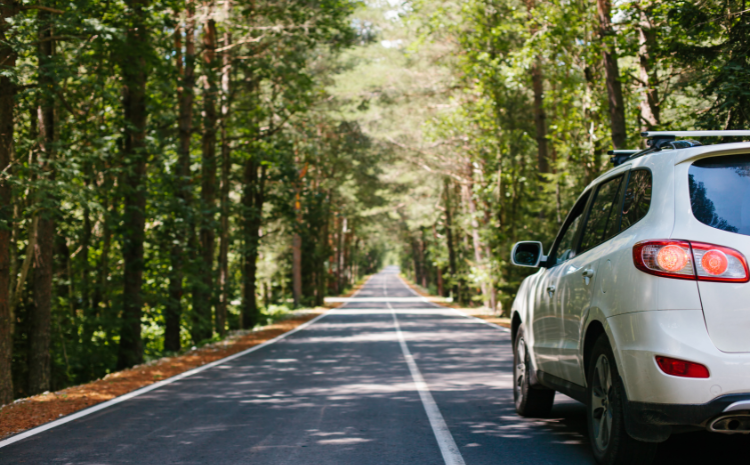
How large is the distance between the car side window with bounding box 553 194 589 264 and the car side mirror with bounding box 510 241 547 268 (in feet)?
0.53

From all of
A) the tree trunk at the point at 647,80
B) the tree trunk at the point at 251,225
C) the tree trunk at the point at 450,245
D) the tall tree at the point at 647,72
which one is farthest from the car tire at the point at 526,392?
the tree trunk at the point at 450,245

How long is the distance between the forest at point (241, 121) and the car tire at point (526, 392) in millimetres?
4410

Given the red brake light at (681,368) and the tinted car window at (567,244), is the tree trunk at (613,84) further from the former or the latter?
the red brake light at (681,368)

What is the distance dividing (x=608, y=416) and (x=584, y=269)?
1.04 m

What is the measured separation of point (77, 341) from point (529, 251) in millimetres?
15225

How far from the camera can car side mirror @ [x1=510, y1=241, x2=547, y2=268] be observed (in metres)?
6.54

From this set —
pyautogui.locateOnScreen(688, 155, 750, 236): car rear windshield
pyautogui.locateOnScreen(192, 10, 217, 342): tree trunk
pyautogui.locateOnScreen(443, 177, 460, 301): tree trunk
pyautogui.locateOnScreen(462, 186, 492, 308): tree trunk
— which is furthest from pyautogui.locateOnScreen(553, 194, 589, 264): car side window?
pyautogui.locateOnScreen(443, 177, 460, 301): tree trunk

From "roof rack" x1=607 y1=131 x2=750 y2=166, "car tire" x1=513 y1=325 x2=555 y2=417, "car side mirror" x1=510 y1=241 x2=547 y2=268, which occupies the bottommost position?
"car tire" x1=513 y1=325 x2=555 y2=417

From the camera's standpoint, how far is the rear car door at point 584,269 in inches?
194

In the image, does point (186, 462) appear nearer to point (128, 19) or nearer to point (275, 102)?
point (128, 19)

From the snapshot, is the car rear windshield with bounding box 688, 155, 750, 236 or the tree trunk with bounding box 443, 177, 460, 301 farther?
the tree trunk with bounding box 443, 177, 460, 301

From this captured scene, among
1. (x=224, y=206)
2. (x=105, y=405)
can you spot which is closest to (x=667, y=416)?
(x=105, y=405)

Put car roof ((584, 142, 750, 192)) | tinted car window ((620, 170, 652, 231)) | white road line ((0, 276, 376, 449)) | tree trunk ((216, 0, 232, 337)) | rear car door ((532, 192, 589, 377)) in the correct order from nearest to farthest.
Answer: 1. car roof ((584, 142, 750, 192))
2. tinted car window ((620, 170, 652, 231))
3. rear car door ((532, 192, 589, 377))
4. white road line ((0, 276, 376, 449))
5. tree trunk ((216, 0, 232, 337))

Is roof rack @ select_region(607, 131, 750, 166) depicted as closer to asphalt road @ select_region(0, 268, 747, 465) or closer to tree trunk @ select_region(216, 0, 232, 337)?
asphalt road @ select_region(0, 268, 747, 465)
